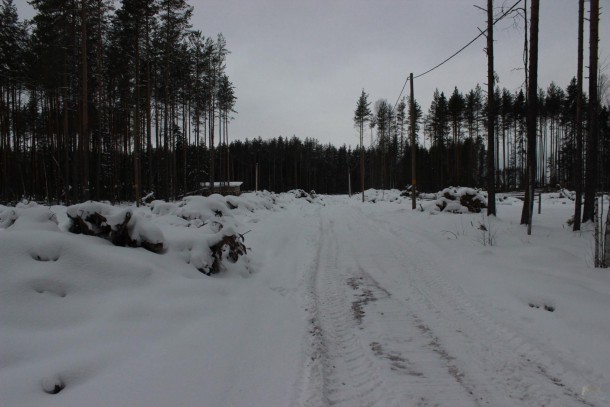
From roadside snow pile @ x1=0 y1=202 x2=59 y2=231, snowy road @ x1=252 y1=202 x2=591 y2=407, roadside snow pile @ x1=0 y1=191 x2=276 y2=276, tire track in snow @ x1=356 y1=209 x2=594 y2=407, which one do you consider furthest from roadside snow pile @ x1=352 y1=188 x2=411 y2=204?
roadside snow pile @ x1=0 y1=202 x2=59 y2=231

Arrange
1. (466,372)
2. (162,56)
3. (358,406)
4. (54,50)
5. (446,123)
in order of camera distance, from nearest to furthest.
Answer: (358,406) < (466,372) < (54,50) < (162,56) < (446,123)

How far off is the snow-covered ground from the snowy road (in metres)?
0.02

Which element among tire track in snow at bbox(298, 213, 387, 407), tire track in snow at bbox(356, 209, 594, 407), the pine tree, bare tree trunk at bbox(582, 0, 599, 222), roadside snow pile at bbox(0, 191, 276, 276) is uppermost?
the pine tree

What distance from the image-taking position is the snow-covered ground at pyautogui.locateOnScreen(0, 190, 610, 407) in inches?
99.5

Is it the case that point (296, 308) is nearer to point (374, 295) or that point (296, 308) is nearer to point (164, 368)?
point (374, 295)

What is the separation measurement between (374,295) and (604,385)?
2755 millimetres

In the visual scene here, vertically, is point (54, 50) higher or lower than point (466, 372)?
higher

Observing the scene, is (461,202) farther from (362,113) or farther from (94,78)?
(362,113)

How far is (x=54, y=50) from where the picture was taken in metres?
18.0

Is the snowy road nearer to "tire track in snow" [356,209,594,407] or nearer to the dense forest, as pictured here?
"tire track in snow" [356,209,594,407]

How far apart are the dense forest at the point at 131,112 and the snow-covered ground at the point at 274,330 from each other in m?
6.85

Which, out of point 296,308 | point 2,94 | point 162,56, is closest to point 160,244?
point 296,308

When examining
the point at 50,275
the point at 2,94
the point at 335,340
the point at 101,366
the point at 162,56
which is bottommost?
the point at 335,340

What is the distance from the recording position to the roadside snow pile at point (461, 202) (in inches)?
605
